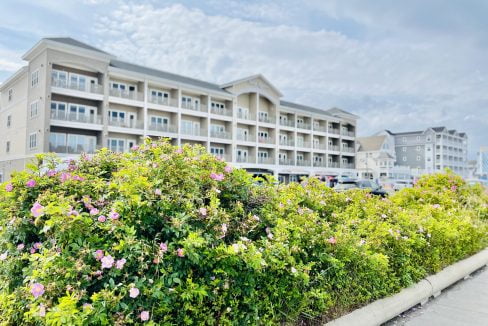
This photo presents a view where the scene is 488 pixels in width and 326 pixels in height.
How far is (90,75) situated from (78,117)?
4.66 m

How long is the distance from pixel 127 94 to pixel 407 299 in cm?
3366

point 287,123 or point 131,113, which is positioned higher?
point 287,123

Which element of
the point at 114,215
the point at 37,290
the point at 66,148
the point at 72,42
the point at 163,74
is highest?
the point at 72,42

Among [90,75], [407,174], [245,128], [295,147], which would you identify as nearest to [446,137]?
[407,174]

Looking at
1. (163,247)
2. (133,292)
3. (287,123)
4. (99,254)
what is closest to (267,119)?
(287,123)

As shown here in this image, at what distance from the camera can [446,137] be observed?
302 feet

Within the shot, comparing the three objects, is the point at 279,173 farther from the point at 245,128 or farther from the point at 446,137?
the point at 446,137

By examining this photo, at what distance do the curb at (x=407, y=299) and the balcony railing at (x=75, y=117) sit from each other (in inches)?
1229

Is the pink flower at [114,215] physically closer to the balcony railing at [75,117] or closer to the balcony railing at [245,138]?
the balcony railing at [75,117]

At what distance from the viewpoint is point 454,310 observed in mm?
4312

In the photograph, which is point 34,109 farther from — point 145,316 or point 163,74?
point 145,316

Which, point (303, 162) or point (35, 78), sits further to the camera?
point (303, 162)

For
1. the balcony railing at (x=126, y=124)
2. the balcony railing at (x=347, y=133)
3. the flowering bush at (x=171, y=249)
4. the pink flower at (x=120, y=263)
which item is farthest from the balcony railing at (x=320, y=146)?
the pink flower at (x=120, y=263)

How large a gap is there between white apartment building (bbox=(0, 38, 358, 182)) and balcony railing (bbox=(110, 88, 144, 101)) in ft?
0.32
